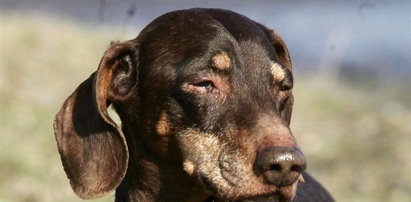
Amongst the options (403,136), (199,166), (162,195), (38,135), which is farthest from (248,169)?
(403,136)

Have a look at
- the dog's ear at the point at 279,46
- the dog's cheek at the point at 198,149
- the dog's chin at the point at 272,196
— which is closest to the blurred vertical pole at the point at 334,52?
the dog's ear at the point at 279,46

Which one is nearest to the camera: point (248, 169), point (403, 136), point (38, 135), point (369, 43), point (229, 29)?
point (248, 169)

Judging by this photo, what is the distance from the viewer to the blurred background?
12070 mm

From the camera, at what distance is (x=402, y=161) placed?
1313 centimetres

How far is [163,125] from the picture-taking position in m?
7.36

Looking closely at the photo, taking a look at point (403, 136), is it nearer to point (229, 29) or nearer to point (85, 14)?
point (229, 29)

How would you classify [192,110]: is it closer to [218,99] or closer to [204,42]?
[218,99]

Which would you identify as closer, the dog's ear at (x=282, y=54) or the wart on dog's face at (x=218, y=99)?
the wart on dog's face at (x=218, y=99)

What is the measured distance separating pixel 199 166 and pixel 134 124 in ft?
1.84

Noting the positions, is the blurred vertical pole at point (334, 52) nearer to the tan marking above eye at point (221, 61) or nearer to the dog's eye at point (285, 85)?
the dog's eye at point (285, 85)

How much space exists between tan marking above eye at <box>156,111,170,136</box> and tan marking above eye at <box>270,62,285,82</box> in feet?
2.01

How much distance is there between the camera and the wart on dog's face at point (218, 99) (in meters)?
6.96

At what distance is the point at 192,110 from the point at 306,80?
9.98m

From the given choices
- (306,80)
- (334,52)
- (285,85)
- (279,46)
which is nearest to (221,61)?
(285,85)
